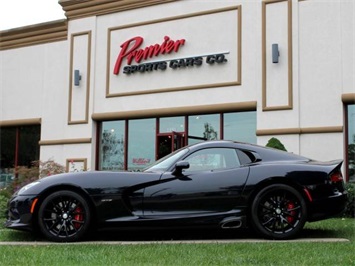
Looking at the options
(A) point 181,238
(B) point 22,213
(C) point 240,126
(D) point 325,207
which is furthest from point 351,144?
(B) point 22,213

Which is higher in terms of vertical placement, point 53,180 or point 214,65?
point 214,65

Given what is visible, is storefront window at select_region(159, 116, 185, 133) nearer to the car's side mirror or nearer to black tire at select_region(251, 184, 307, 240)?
the car's side mirror

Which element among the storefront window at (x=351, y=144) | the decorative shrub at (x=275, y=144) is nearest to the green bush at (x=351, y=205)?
the decorative shrub at (x=275, y=144)

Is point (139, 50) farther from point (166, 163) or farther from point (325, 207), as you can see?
point (325, 207)

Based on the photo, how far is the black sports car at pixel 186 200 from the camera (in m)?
6.02

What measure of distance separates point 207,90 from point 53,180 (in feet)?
29.4

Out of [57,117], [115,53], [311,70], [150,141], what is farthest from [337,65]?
[57,117]

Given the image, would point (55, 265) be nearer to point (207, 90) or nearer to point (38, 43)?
point (207, 90)

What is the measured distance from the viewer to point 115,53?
16672 mm

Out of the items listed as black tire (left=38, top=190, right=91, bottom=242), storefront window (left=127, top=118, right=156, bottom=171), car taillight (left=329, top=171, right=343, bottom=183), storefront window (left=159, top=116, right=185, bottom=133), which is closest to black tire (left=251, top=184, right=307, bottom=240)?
car taillight (left=329, top=171, right=343, bottom=183)

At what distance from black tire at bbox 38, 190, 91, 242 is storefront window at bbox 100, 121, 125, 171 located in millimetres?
10394

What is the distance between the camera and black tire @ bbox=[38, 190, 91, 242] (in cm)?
606

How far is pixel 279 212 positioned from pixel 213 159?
1044mm

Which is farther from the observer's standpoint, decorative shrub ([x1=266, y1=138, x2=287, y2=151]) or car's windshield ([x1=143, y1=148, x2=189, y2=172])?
decorative shrub ([x1=266, y1=138, x2=287, y2=151])
